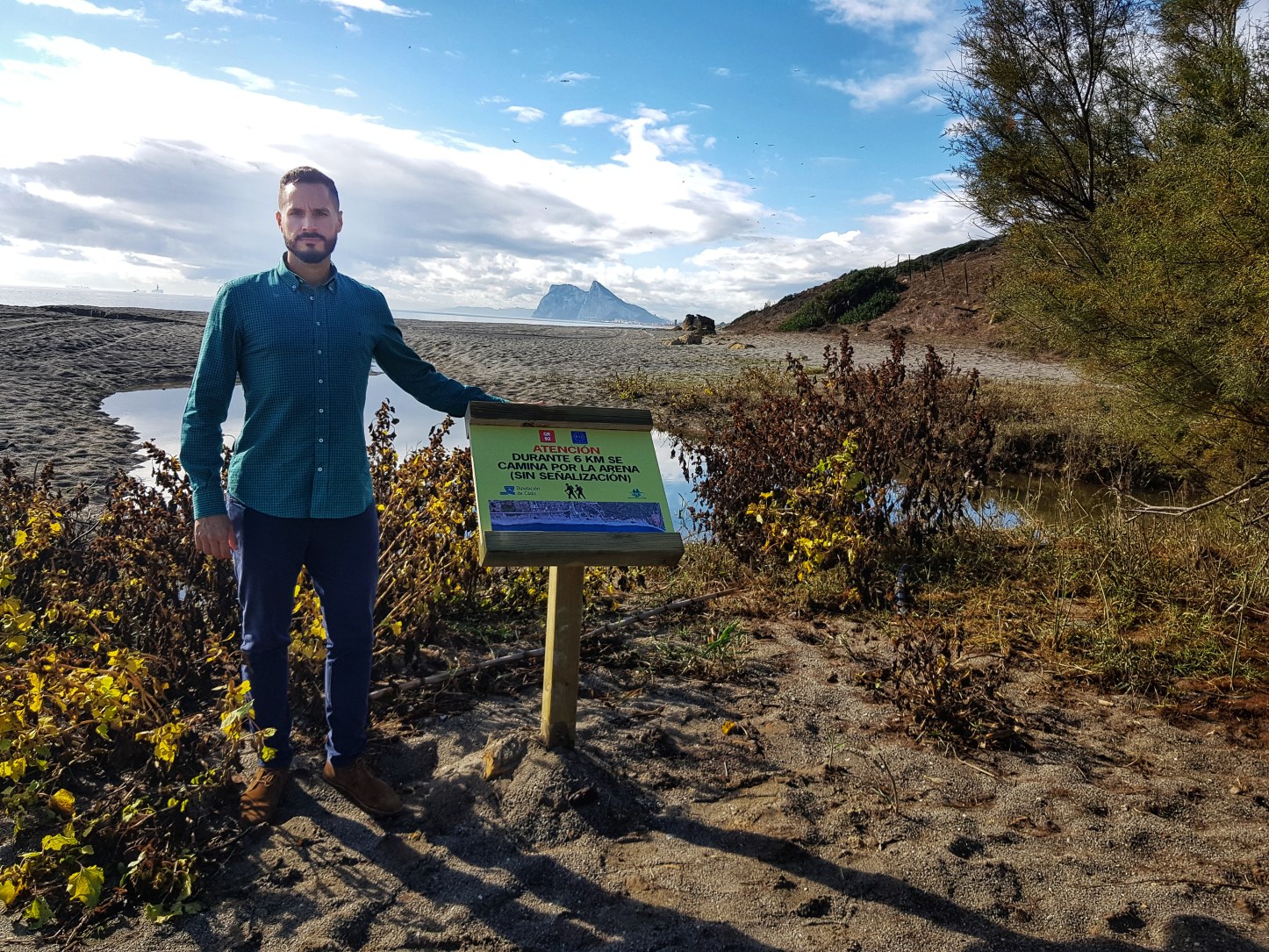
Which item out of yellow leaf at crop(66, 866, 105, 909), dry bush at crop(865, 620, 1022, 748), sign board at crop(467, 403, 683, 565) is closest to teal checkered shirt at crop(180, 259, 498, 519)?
sign board at crop(467, 403, 683, 565)

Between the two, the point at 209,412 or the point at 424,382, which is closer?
the point at 209,412

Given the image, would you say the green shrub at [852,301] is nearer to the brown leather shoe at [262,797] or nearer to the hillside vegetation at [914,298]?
the hillside vegetation at [914,298]

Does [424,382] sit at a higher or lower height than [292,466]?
higher

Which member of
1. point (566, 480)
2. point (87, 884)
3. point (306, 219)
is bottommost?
point (87, 884)

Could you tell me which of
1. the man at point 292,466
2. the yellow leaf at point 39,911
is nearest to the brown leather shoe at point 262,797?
the man at point 292,466

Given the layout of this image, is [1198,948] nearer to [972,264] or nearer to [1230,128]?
[1230,128]

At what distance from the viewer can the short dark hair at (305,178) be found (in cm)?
313

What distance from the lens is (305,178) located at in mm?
3131

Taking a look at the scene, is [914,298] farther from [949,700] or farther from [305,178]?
[305,178]

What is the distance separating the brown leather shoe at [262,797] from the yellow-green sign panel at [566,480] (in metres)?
1.35

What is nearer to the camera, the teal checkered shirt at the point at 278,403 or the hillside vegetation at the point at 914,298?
the teal checkered shirt at the point at 278,403

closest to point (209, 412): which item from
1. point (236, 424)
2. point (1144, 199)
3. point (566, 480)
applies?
point (566, 480)

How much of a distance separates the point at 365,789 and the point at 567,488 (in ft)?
4.56

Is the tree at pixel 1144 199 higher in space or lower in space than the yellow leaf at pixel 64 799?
higher
